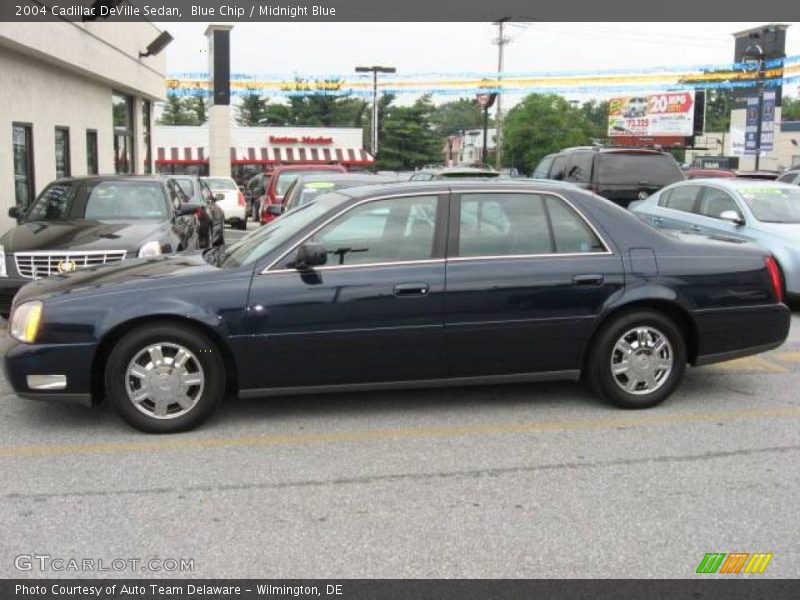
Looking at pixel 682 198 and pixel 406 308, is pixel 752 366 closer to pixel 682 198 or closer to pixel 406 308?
pixel 406 308

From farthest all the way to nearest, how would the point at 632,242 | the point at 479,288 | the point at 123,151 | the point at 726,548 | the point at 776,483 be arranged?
the point at 123,151 < the point at 632,242 < the point at 479,288 < the point at 776,483 < the point at 726,548

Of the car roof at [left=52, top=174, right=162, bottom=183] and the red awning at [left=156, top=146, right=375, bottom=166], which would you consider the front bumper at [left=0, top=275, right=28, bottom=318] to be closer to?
the car roof at [left=52, top=174, right=162, bottom=183]

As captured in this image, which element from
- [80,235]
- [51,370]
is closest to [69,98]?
[80,235]

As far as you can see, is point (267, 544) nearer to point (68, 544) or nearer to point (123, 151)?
point (68, 544)

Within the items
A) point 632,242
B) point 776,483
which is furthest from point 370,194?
point 776,483

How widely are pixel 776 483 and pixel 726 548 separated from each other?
92 cm

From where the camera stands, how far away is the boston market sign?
49.6 metres

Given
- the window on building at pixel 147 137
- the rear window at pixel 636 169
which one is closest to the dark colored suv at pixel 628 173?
the rear window at pixel 636 169

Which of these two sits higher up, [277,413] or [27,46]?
[27,46]

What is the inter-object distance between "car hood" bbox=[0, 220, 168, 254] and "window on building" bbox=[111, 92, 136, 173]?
14.7 meters

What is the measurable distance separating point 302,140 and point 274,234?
45.2 meters

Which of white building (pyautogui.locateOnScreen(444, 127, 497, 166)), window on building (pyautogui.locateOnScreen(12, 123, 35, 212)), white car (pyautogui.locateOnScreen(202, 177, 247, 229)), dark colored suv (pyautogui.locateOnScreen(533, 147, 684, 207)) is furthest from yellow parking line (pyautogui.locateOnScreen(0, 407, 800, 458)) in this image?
white building (pyautogui.locateOnScreen(444, 127, 497, 166))

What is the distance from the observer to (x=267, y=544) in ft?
11.7

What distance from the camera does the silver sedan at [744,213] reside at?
29.2 ft
